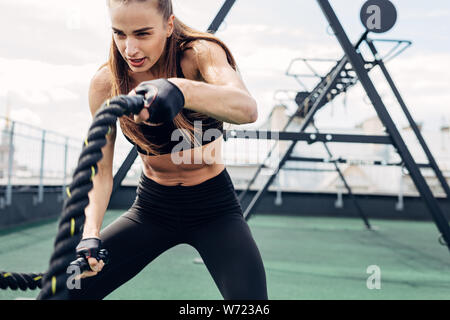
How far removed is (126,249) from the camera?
1214 mm

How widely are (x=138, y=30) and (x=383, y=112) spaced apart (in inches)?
92.7

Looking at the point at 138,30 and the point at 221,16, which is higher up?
the point at 221,16

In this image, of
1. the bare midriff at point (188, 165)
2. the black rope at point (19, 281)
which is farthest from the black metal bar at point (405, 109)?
the black rope at point (19, 281)

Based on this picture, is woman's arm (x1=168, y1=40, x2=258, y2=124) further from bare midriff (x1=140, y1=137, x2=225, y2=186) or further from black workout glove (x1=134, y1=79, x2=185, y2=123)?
bare midriff (x1=140, y1=137, x2=225, y2=186)

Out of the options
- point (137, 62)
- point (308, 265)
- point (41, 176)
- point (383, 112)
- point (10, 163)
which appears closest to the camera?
point (137, 62)

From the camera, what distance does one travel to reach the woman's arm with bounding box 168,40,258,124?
0.79 metres

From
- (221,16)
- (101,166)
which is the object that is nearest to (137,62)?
(101,166)

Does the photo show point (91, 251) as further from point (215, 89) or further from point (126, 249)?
point (215, 89)

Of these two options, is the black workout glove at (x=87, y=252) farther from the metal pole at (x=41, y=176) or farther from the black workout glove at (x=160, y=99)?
the metal pole at (x=41, y=176)

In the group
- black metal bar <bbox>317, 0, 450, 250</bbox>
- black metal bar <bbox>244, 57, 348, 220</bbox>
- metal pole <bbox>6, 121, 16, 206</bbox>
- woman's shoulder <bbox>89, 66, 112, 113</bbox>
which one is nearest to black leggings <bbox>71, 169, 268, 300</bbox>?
woman's shoulder <bbox>89, 66, 112, 113</bbox>

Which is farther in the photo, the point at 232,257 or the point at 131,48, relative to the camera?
the point at 232,257

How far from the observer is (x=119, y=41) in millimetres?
947
